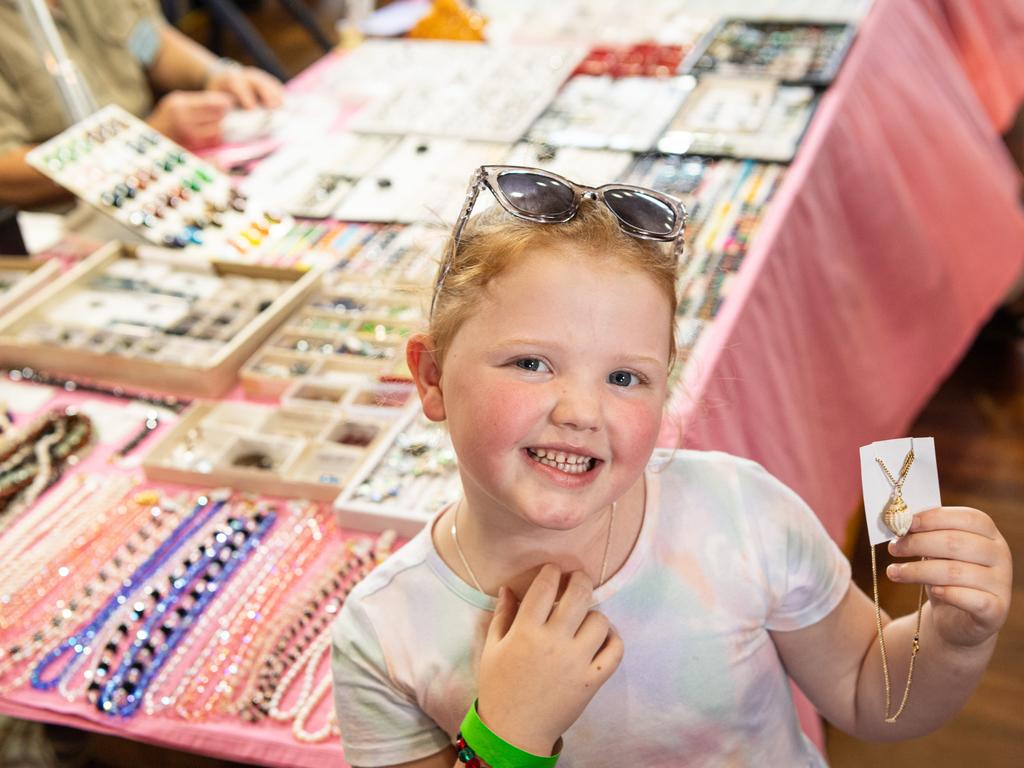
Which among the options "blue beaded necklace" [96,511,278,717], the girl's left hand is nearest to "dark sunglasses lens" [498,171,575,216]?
the girl's left hand

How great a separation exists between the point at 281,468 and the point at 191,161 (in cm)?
105

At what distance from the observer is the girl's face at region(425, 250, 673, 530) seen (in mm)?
832

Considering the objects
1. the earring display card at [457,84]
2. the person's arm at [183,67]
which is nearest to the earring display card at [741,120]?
the earring display card at [457,84]

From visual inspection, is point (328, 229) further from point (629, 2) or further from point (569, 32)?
point (629, 2)

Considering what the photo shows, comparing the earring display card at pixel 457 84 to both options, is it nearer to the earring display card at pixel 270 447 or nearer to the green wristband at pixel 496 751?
the earring display card at pixel 270 447

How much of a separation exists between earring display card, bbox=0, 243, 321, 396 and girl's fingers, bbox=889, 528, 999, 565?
1.20m

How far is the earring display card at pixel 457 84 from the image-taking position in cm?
255

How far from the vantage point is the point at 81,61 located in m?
2.89

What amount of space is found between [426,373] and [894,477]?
0.43 m

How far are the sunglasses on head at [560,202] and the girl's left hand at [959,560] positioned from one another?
0.33 metres

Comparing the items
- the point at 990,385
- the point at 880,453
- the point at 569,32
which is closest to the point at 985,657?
the point at 880,453

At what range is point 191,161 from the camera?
227 centimetres

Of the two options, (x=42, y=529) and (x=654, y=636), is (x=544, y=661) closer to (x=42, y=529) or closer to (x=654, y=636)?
(x=654, y=636)

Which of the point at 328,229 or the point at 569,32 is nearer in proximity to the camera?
the point at 328,229
